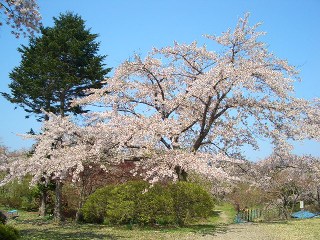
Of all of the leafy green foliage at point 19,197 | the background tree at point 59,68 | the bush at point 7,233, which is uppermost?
the background tree at point 59,68

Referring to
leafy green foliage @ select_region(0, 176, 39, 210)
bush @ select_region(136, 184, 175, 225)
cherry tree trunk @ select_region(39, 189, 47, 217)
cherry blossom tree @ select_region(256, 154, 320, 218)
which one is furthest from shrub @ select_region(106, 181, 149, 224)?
leafy green foliage @ select_region(0, 176, 39, 210)

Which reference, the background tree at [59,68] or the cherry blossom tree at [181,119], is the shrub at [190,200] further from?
the background tree at [59,68]


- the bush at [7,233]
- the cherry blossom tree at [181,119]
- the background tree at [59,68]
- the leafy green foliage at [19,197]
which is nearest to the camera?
the bush at [7,233]

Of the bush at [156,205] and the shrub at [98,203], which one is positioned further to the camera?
the shrub at [98,203]

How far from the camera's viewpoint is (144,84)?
15773 millimetres

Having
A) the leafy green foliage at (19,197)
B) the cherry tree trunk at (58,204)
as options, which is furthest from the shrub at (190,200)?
the leafy green foliage at (19,197)

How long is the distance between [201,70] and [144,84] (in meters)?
2.59

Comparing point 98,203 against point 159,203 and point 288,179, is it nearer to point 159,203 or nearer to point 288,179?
point 159,203

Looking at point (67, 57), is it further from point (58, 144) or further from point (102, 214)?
point (102, 214)

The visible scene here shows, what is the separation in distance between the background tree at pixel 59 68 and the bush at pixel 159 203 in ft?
26.0

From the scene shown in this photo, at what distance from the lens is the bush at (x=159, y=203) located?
1347 centimetres

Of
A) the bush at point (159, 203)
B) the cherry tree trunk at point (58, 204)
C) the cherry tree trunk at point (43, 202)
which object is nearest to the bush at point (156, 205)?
the bush at point (159, 203)

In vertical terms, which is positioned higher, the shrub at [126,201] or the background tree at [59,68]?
the background tree at [59,68]

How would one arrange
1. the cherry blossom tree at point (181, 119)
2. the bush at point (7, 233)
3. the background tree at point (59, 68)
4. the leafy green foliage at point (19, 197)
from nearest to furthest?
the bush at point (7, 233), the cherry blossom tree at point (181, 119), the background tree at point (59, 68), the leafy green foliage at point (19, 197)
